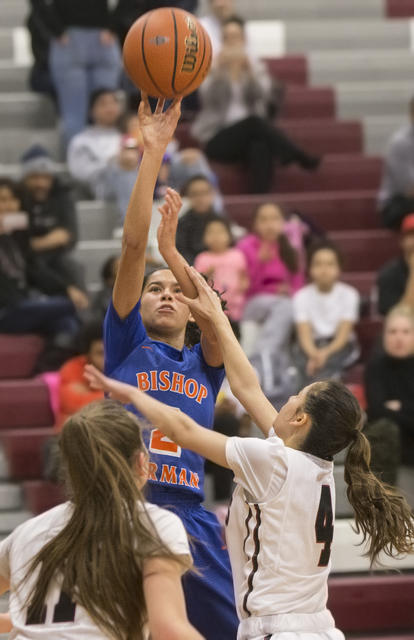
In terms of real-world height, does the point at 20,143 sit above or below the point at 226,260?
above

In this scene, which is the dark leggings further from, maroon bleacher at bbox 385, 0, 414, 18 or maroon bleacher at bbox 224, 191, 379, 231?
maroon bleacher at bbox 385, 0, 414, 18

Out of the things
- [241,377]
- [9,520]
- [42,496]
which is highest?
[241,377]

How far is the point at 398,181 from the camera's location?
7805mm

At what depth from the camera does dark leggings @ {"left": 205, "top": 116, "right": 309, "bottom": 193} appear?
780 centimetres

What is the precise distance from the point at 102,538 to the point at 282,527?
63 cm

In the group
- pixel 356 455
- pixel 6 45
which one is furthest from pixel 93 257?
pixel 356 455

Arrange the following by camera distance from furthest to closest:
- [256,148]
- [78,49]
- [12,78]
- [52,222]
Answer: [12,78] < [256,148] < [78,49] < [52,222]

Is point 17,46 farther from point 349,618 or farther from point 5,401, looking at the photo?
point 349,618

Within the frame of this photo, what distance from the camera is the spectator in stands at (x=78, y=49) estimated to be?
7.74 m

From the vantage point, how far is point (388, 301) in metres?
6.65

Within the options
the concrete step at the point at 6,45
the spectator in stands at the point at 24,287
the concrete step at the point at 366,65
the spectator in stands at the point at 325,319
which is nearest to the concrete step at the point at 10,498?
the spectator in stands at the point at 24,287

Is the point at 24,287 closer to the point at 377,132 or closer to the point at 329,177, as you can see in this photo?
the point at 329,177

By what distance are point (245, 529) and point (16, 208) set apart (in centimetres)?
420

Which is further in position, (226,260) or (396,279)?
(396,279)
